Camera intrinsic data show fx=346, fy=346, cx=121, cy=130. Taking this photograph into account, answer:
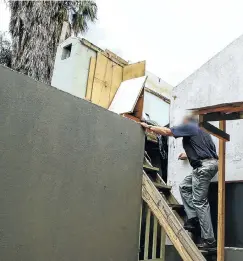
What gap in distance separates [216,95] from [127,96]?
1.49m

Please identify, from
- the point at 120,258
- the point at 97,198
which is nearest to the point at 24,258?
the point at 97,198

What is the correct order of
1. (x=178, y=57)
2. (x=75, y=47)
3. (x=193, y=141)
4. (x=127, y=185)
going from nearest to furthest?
1. (x=127, y=185)
2. (x=193, y=141)
3. (x=75, y=47)
4. (x=178, y=57)

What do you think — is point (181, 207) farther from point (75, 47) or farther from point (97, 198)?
point (75, 47)

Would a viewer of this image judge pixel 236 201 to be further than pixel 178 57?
No

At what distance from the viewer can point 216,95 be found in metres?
5.23

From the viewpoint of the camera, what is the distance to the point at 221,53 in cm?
530

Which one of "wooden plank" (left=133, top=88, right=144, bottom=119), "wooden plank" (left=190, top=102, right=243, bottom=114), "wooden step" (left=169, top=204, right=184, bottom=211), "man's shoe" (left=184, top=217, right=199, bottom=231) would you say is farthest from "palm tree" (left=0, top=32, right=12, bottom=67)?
"wooden plank" (left=190, top=102, right=243, bottom=114)

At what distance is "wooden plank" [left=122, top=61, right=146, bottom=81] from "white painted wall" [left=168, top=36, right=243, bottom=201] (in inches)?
42.9

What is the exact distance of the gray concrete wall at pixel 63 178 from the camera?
2.99 meters

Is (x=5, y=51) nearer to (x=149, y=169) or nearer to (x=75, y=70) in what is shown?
(x=75, y=70)

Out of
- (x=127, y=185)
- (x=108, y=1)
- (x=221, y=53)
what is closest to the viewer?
(x=127, y=185)

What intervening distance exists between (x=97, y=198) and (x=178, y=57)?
1521 cm

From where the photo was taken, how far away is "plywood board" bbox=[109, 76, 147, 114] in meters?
5.28

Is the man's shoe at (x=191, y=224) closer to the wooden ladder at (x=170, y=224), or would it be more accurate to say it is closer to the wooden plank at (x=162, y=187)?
the wooden ladder at (x=170, y=224)
